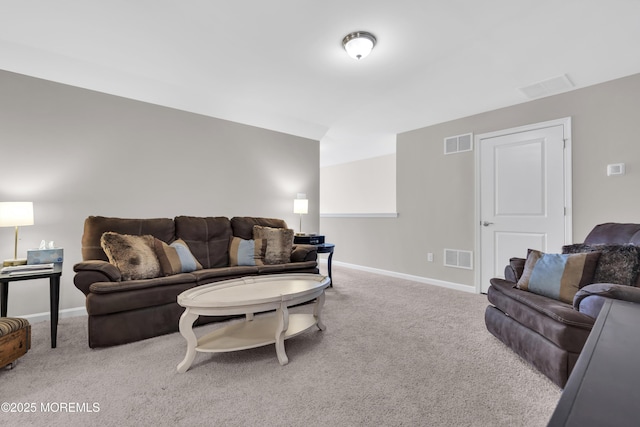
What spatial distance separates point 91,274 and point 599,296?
3.36 m

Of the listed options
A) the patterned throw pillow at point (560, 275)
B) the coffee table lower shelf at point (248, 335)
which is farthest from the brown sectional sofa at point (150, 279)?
the patterned throw pillow at point (560, 275)

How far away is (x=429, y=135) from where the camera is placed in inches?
172

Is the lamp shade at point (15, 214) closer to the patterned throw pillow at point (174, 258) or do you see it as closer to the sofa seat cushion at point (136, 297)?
the sofa seat cushion at point (136, 297)

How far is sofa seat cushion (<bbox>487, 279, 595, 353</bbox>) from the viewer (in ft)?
5.36

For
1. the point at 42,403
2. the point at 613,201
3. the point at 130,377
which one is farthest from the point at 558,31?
the point at 42,403

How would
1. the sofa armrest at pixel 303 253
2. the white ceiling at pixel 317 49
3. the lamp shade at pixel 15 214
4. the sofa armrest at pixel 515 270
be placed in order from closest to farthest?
the white ceiling at pixel 317 49
the lamp shade at pixel 15 214
the sofa armrest at pixel 515 270
the sofa armrest at pixel 303 253

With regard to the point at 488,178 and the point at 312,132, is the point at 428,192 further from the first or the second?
the point at 312,132

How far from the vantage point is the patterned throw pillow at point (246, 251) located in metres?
3.24

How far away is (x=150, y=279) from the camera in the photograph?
253 centimetres

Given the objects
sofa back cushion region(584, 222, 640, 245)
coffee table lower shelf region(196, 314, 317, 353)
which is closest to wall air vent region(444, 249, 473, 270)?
sofa back cushion region(584, 222, 640, 245)

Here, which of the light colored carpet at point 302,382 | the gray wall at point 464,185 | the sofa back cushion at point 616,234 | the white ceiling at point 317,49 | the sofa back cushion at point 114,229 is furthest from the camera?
the gray wall at point 464,185

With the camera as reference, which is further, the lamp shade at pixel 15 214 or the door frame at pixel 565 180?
the door frame at pixel 565 180

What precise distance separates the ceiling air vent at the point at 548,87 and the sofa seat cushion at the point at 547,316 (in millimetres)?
2149

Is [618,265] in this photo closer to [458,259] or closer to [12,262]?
[458,259]
